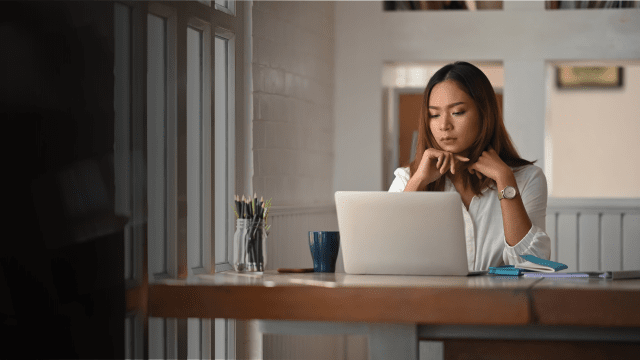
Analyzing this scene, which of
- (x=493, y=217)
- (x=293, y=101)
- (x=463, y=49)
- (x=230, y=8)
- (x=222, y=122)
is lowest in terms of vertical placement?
(x=493, y=217)

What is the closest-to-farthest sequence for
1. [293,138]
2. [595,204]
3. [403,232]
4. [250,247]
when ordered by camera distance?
[403,232], [250,247], [293,138], [595,204]

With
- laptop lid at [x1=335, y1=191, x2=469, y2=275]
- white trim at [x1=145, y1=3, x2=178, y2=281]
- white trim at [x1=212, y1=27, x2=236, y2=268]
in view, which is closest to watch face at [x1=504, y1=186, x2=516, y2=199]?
Answer: laptop lid at [x1=335, y1=191, x2=469, y2=275]

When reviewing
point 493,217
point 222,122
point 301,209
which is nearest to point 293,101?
point 301,209

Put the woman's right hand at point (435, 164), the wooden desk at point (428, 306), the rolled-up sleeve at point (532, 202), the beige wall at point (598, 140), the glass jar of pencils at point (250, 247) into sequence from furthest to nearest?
1. the beige wall at point (598, 140)
2. the woman's right hand at point (435, 164)
3. the rolled-up sleeve at point (532, 202)
4. the glass jar of pencils at point (250, 247)
5. the wooden desk at point (428, 306)

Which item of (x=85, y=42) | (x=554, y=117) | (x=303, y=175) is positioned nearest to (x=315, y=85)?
(x=303, y=175)

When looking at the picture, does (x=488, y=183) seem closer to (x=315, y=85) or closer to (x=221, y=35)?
(x=221, y=35)

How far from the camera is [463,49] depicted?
4.35 meters

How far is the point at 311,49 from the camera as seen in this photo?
3832 mm

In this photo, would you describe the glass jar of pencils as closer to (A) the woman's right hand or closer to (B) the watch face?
(A) the woman's right hand

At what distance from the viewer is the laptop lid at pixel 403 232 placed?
1.72 meters

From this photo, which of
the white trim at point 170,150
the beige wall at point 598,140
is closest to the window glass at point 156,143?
the white trim at point 170,150

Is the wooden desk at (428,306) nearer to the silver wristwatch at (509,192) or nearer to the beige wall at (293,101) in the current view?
the silver wristwatch at (509,192)

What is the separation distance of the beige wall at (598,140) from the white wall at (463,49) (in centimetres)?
186

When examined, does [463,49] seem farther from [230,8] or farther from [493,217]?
[493,217]
